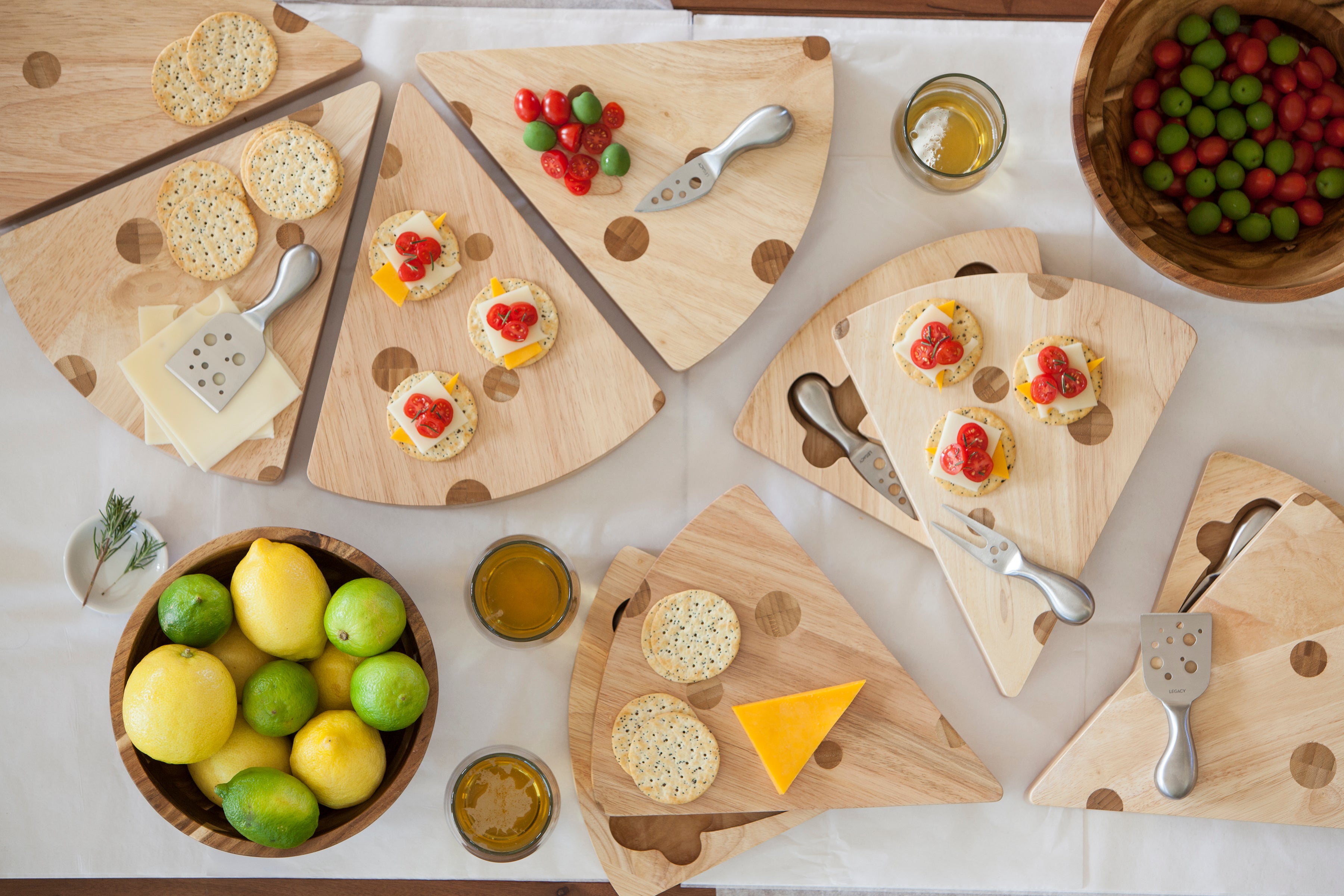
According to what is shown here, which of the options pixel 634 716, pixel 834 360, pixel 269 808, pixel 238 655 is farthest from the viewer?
pixel 834 360

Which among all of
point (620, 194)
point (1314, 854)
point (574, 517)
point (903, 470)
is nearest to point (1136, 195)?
point (903, 470)

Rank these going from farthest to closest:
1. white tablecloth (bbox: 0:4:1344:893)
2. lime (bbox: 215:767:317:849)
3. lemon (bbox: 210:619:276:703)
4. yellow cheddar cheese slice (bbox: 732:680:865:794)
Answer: white tablecloth (bbox: 0:4:1344:893) → yellow cheddar cheese slice (bbox: 732:680:865:794) → lemon (bbox: 210:619:276:703) → lime (bbox: 215:767:317:849)

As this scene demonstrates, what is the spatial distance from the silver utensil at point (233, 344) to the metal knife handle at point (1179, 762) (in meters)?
1.50

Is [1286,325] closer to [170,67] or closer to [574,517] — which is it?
[574,517]

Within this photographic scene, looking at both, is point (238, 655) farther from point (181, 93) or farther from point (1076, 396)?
point (1076, 396)

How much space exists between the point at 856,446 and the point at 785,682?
38cm

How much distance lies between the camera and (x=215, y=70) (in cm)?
135

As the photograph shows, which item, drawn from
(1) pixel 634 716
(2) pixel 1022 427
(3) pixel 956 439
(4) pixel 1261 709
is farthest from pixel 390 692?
(4) pixel 1261 709

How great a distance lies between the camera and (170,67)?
1345 millimetres

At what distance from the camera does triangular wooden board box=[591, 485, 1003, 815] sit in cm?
129

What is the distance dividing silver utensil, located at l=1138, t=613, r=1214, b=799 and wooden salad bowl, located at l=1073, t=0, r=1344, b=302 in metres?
0.50

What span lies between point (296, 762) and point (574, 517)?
0.53 metres

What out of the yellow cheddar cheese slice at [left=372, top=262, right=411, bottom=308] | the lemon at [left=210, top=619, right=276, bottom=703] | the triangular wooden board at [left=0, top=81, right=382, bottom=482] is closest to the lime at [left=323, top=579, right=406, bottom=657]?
the lemon at [left=210, top=619, right=276, bottom=703]

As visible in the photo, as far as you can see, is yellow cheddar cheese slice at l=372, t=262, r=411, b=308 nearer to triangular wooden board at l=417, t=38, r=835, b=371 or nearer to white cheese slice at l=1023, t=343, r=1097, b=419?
triangular wooden board at l=417, t=38, r=835, b=371
